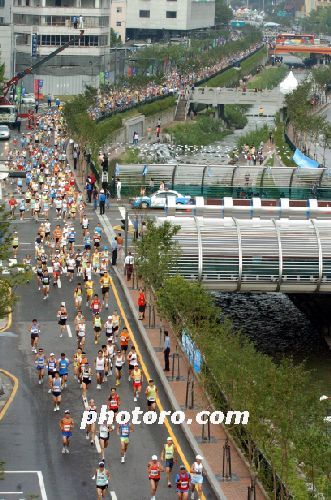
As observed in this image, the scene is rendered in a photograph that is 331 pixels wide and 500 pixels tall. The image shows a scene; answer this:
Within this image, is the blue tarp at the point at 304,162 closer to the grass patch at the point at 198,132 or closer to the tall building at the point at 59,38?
the grass patch at the point at 198,132

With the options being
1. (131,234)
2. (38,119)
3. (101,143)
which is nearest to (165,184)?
(131,234)

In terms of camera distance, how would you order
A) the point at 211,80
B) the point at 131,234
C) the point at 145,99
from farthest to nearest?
1. the point at 211,80
2. the point at 145,99
3. the point at 131,234

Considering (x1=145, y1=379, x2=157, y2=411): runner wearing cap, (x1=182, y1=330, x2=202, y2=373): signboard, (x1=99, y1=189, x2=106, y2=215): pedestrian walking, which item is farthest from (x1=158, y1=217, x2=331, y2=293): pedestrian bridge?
(x1=99, y1=189, x2=106, y2=215): pedestrian walking

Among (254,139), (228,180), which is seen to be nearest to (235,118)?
(254,139)

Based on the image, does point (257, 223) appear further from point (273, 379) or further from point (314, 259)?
point (273, 379)

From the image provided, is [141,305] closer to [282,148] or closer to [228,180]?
[228,180]

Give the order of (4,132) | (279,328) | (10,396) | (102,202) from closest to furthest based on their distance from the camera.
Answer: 1. (10,396)
2. (279,328)
3. (102,202)
4. (4,132)

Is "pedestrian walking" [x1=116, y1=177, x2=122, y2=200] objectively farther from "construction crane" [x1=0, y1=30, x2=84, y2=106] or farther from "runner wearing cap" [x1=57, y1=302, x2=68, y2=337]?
"construction crane" [x1=0, y1=30, x2=84, y2=106]
